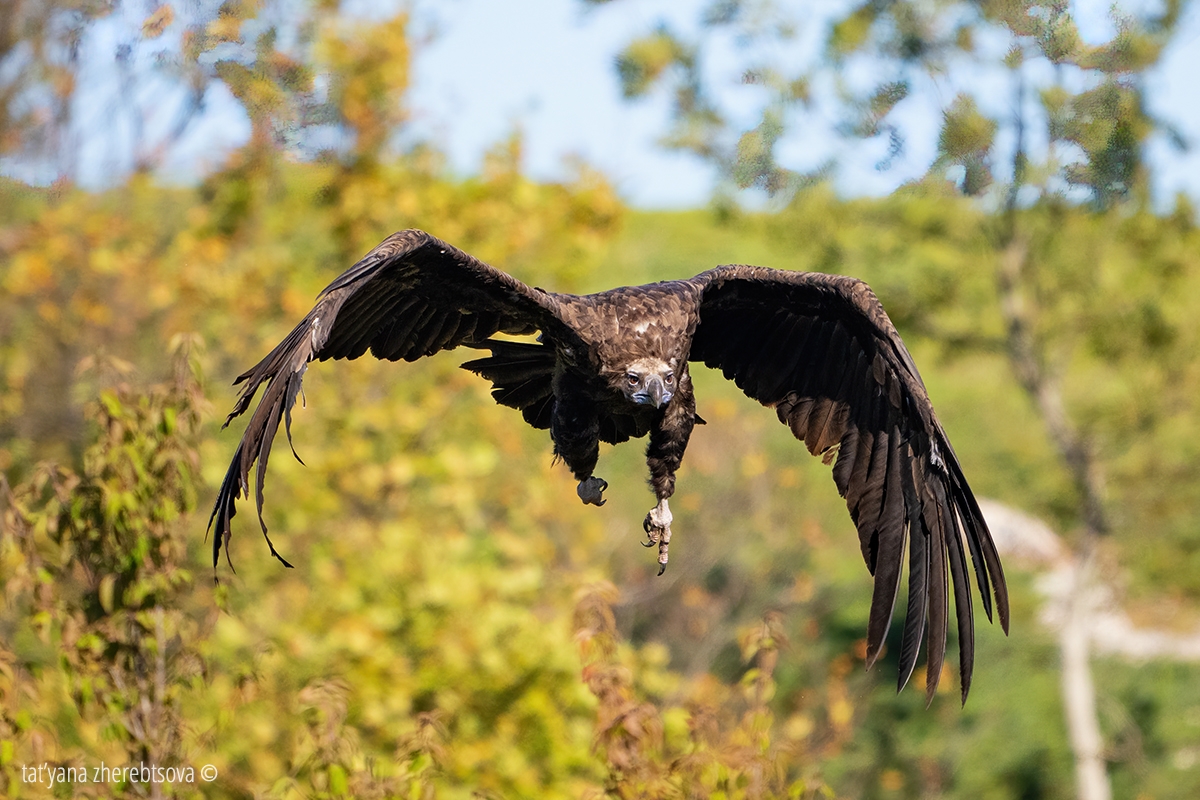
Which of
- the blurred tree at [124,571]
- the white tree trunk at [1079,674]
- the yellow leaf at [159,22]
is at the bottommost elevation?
the white tree trunk at [1079,674]

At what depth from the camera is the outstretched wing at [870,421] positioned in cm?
454

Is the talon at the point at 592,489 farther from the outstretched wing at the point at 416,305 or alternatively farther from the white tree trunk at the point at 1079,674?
the white tree trunk at the point at 1079,674

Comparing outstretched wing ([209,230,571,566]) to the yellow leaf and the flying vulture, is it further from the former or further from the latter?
the yellow leaf

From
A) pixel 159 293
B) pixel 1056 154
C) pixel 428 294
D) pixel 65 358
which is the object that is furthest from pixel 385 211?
pixel 428 294

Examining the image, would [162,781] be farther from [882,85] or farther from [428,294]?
[882,85]

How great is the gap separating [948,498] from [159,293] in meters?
8.30

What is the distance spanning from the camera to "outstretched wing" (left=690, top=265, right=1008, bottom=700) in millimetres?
4535

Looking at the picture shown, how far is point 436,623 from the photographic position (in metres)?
8.52

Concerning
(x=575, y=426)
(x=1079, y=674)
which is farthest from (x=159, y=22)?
(x=1079, y=674)

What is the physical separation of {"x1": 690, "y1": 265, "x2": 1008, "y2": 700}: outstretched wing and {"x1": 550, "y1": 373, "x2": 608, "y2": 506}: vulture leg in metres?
0.62

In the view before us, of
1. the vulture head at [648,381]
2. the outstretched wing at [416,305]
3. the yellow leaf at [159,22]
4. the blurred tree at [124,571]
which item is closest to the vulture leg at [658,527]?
the vulture head at [648,381]

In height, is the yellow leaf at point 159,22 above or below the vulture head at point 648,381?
above

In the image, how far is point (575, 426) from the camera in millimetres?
5031

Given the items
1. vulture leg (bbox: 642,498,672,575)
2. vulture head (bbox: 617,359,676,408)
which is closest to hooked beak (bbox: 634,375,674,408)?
vulture head (bbox: 617,359,676,408)
